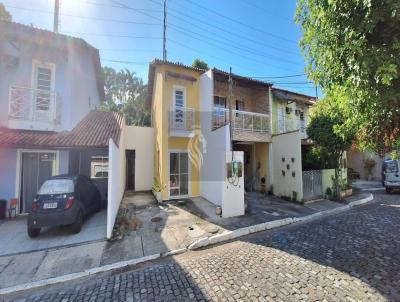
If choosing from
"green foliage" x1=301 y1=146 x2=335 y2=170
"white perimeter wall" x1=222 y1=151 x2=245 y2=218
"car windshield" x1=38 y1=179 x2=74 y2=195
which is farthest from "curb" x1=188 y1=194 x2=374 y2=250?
"car windshield" x1=38 y1=179 x2=74 y2=195

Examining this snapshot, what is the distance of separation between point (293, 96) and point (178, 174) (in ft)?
32.5

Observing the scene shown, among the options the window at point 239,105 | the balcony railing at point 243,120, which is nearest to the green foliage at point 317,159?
the balcony railing at point 243,120

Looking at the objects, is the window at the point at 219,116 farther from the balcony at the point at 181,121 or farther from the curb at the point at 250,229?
the curb at the point at 250,229

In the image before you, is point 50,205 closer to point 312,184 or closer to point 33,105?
point 33,105

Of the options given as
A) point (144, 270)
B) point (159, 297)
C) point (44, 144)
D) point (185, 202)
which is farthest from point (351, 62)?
point (44, 144)

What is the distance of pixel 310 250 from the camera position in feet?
18.2

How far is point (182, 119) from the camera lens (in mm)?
11320

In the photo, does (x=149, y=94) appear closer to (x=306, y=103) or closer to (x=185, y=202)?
(x=185, y=202)

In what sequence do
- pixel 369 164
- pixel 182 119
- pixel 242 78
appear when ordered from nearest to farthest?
pixel 182 119 → pixel 242 78 → pixel 369 164

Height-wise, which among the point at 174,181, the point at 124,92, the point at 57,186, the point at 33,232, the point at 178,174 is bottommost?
the point at 33,232

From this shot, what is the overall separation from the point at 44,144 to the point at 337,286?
989 cm

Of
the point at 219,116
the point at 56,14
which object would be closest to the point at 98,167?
the point at 219,116

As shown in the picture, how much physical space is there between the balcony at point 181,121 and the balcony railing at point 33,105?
17.2 ft

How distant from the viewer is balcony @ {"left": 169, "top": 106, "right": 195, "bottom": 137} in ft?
35.8
